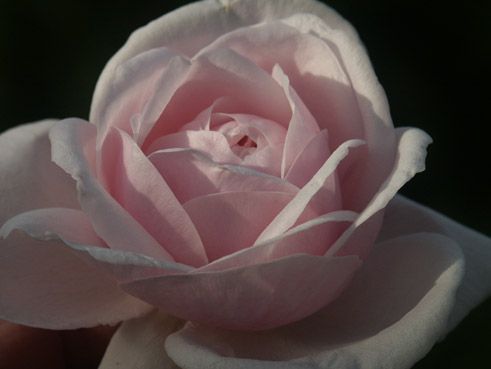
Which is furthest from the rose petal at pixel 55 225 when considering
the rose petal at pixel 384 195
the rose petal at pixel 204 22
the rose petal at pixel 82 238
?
the rose petal at pixel 384 195

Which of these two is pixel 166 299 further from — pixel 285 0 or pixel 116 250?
pixel 285 0

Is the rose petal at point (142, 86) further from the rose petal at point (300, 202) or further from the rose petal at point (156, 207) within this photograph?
the rose petal at point (300, 202)

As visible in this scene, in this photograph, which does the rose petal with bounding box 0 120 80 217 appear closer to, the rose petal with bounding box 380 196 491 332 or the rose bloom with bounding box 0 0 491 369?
the rose bloom with bounding box 0 0 491 369

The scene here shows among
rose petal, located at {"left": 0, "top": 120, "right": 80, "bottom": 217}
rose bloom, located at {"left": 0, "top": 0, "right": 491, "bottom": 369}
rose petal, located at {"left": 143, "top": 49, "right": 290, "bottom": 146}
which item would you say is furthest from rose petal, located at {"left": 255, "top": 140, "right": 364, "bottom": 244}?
rose petal, located at {"left": 0, "top": 120, "right": 80, "bottom": 217}

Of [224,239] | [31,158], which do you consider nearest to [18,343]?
[31,158]

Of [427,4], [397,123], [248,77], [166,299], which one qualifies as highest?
[248,77]

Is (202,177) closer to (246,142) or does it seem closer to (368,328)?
(246,142)
